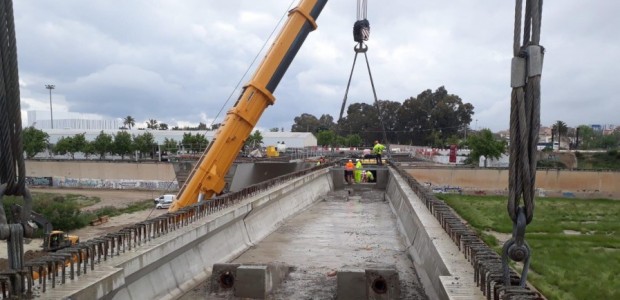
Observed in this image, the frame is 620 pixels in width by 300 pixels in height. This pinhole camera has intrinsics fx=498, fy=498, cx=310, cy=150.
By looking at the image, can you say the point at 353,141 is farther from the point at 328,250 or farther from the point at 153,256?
the point at 153,256

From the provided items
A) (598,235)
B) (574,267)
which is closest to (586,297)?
(574,267)

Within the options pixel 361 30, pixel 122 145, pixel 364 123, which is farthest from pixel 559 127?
pixel 361 30

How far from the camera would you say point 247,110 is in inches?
591

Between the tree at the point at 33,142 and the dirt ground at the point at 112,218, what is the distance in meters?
22.7

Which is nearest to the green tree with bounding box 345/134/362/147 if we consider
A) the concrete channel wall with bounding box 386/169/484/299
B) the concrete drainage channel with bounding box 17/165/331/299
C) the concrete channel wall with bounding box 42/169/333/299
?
the concrete channel wall with bounding box 42/169/333/299

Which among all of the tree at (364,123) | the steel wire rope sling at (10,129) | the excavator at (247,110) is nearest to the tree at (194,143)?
the tree at (364,123)

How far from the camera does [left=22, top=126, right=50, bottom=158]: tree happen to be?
84500 millimetres

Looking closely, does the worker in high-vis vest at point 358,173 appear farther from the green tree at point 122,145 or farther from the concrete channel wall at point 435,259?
the green tree at point 122,145

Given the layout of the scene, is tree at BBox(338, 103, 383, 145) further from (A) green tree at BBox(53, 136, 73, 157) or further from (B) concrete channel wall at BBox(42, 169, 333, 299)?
(B) concrete channel wall at BBox(42, 169, 333, 299)

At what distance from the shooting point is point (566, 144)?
12362 cm

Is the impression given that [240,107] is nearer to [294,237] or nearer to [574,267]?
[294,237]

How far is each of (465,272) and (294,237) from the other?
277 inches

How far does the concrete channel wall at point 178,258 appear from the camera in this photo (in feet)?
18.5

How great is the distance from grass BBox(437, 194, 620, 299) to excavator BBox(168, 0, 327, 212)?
10.6 metres
